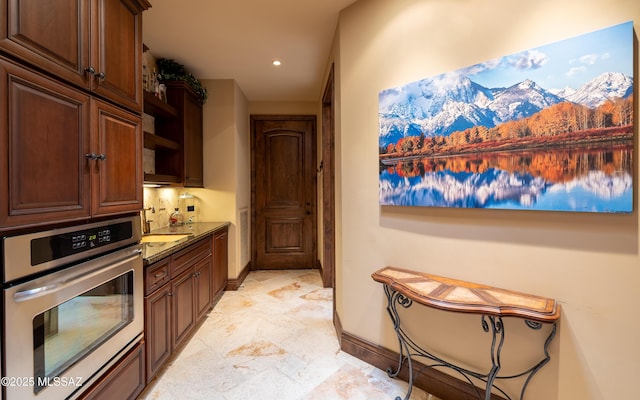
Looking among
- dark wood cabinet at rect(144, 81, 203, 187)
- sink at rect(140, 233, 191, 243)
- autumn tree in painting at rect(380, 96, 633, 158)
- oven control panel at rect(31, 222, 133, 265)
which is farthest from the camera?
dark wood cabinet at rect(144, 81, 203, 187)

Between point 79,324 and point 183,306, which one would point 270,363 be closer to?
point 183,306

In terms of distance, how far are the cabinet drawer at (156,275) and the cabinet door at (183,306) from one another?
0.14 metres

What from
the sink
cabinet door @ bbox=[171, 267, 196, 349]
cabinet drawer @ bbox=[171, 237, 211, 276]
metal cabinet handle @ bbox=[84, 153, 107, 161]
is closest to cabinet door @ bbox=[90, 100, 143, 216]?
metal cabinet handle @ bbox=[84, 153, 107, 161]

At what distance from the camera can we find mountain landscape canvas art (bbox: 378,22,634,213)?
122 cm

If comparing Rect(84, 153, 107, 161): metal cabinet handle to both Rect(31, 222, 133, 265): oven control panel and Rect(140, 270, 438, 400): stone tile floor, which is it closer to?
Rect(31, 222, 133, 265): oven control panel

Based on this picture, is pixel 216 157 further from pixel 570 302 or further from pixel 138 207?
pixel 570 302

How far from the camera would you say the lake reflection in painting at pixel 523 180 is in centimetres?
123

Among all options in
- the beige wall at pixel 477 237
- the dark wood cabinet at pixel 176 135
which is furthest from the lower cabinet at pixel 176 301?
the beige wall at pixel 477 237

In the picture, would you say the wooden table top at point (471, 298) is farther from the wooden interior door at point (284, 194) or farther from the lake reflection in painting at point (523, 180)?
the wooden interior door at point (284, 194)

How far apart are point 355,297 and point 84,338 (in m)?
1.68

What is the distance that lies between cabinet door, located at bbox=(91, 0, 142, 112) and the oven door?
2.87 feet

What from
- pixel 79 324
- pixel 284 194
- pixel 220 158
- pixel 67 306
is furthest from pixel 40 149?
pixel 284 194

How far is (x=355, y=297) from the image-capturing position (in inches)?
89.4

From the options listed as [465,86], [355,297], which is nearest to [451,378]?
[355,297]
